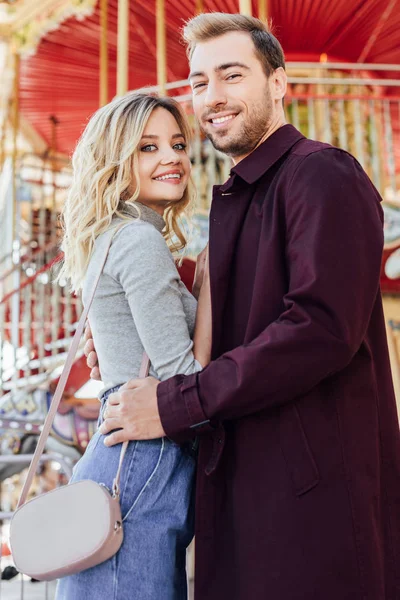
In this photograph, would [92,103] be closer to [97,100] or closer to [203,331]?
[97,100]

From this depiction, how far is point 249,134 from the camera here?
71.5 inches

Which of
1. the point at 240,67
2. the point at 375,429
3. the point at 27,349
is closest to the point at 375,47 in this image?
the point at 27,349

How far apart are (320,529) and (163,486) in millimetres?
391

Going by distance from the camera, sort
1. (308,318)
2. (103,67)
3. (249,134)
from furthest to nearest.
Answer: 1. (103,67)
2. (249,134)
3. (308,318)

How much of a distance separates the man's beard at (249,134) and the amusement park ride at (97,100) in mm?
3371

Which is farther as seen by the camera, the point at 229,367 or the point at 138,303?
the point at 138,303

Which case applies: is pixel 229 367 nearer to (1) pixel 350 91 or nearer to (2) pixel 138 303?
(2) pixel 138 303

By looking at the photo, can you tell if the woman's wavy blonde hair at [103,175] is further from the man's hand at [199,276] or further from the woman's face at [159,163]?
the man's hand at [199,276]

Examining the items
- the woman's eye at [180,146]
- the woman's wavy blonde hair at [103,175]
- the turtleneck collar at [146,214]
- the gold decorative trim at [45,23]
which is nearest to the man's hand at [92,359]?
the woman's wavy blonde hair at [103,175]

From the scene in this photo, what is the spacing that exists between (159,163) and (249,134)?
0.89ft

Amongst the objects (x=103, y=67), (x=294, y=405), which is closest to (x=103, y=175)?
(x=294, y=405)

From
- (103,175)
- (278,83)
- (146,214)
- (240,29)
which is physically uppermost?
(240,29)

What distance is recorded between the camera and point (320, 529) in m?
1.41

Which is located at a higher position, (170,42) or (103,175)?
(170,42)
